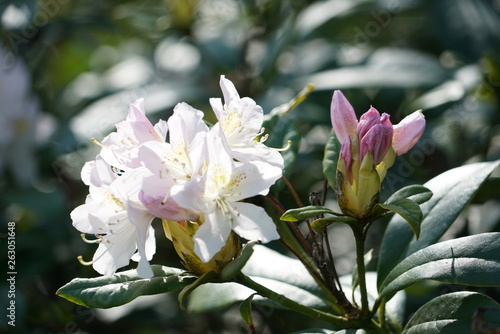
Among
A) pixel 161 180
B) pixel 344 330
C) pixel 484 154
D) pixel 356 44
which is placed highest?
pixel 161 180

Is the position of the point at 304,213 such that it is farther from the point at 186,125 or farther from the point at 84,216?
the point at 84,216

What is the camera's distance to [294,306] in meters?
1.08

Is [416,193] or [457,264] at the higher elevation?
[416,193]

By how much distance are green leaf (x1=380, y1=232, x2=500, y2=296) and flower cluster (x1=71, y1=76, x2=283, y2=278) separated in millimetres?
253

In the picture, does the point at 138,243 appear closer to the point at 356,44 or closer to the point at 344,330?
the point at 344,330

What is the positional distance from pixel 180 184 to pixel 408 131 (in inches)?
15.3

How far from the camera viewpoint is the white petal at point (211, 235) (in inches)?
37.6

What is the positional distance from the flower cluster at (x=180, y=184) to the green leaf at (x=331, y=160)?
150 millimetres

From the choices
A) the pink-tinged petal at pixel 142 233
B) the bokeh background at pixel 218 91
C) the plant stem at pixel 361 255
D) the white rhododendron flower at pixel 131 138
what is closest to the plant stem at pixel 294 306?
the plant stem at pixel 361 255

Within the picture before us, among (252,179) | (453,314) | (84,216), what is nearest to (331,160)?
(252,179)

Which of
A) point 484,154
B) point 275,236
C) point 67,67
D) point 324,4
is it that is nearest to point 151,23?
point 67,67

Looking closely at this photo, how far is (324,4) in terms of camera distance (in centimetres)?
273

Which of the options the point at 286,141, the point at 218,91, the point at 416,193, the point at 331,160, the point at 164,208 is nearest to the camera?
the point at 164,208

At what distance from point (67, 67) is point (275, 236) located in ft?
8.75
